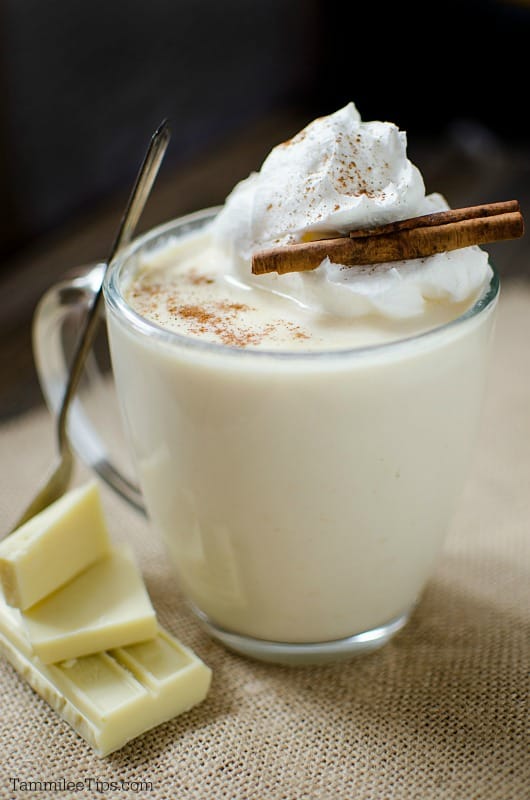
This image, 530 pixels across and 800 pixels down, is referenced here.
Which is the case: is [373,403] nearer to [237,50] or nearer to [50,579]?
[50,579]

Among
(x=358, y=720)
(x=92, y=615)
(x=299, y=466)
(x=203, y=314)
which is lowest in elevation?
(x=358, y=720)

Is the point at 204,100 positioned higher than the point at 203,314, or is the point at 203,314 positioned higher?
the point at 203,314

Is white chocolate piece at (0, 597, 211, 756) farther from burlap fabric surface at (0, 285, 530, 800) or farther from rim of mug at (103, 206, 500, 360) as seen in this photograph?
rim of mug at (103, 206, 500, 360)

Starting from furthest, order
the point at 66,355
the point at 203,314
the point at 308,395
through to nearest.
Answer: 1. the point at 66,355
2. the point at 203,314
3. the point at 308,395

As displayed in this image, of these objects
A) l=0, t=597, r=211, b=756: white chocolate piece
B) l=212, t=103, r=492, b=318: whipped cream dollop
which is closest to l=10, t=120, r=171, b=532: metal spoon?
l=212, t=103, r=492, b=318: whipped cream dollop

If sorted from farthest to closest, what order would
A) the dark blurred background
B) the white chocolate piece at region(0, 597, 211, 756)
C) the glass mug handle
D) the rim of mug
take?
1. the dark blurred background
2. the glass mug handle
3. the white chocolate piece at region(0, 597, 211, 756)
4. the rim of mug

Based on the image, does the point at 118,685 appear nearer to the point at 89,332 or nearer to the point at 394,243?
the point at 89,332

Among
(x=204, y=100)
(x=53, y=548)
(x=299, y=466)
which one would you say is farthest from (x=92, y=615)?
(x=204, y=100)

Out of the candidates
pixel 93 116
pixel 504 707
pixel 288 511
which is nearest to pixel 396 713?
pixel 504 707
